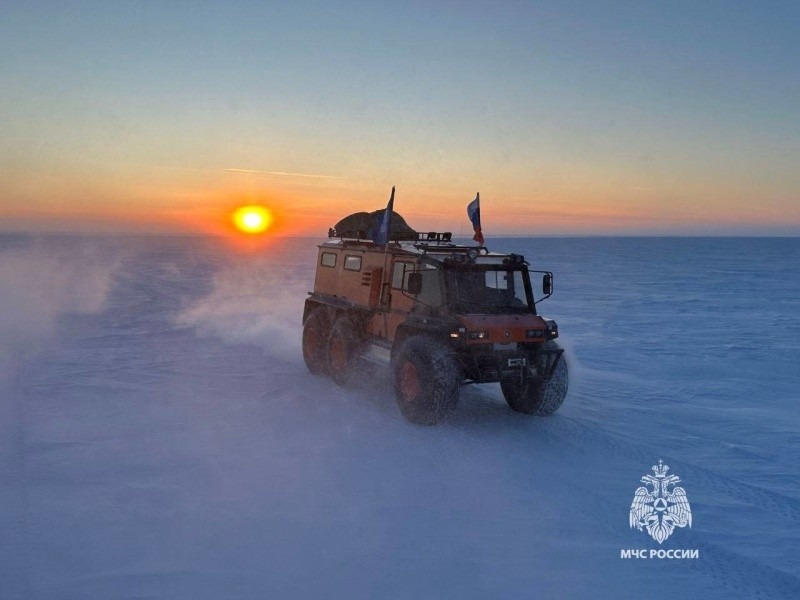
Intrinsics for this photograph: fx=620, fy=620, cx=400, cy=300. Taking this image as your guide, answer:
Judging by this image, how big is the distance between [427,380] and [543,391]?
1857mm

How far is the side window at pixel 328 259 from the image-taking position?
1221 centimetres

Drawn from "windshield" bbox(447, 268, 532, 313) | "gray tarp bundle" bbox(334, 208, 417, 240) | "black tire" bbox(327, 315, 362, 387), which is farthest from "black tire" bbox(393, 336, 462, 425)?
"gray tarp bundle" bbox(334, 208, 417, 240)

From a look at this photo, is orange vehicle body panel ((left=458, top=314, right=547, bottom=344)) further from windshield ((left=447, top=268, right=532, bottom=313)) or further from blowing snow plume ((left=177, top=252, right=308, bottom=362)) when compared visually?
blowing snow plume ((left=177, top=252, right=308, bottom=362))

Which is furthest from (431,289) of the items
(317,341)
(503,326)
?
(317,341)

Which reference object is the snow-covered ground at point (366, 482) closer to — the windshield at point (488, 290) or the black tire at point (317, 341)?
the black tire at point (317, 341)

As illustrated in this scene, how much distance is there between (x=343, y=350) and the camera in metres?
11.0

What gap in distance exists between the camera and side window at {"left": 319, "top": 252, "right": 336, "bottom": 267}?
12.2 metres

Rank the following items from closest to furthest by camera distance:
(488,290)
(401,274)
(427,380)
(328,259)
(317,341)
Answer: (427,380)
(488,290)
(401,274)
(317,341)
(328,259)

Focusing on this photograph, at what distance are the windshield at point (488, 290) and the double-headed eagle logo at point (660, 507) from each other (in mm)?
3110

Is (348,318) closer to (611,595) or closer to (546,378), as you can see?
(546,378)

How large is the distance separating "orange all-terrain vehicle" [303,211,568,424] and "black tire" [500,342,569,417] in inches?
0.6

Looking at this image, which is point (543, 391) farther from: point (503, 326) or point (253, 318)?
point (253, 318)

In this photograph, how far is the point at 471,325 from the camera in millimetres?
8344

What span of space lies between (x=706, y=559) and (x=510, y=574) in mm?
1795
